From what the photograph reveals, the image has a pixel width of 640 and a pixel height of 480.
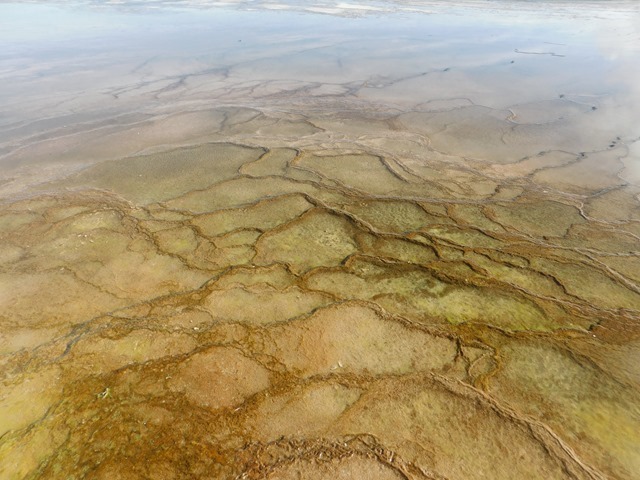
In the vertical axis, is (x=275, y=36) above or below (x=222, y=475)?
below

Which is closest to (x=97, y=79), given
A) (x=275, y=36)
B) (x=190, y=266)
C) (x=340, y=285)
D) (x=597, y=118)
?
(x=275, y=36)

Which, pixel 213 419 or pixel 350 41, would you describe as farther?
pixel 350 41

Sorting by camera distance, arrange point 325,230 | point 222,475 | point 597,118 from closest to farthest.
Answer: point 222,475 < point 325,230 < point 597,118

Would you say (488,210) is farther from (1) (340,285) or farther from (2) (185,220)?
(2) (185,220)

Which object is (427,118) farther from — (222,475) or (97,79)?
(97,79)

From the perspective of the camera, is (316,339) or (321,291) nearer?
→ (316,339)

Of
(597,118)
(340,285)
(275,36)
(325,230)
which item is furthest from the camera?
(275,36)
